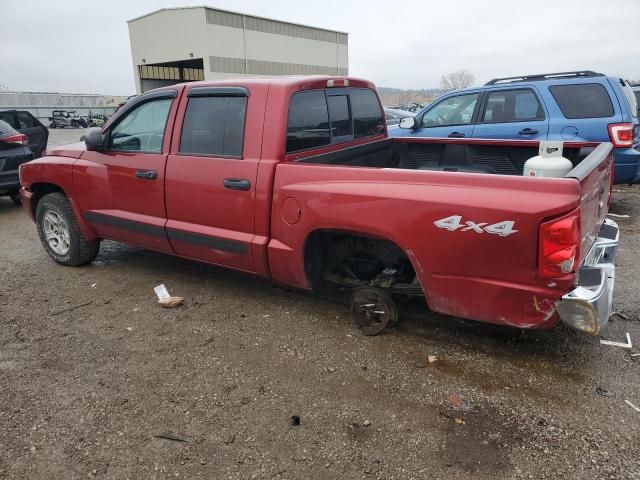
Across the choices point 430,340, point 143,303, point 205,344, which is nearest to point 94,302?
point 143,303

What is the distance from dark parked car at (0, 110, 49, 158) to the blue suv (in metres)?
7.51

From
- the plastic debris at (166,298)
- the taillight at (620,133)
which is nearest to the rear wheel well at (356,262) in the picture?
the plastic debris at (166,298)

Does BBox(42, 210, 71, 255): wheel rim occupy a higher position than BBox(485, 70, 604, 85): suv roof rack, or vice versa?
BBox(485, 70, 604, 85): suv roof rack

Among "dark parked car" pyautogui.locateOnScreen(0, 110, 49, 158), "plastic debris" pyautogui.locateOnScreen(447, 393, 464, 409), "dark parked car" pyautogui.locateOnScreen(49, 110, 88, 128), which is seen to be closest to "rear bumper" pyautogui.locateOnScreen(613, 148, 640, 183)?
"plastic debris" pyautogui.locateOnScreen(447, 393, 464, 409)

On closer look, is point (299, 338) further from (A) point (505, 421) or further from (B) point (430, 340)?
A: (A) point (505, 421)

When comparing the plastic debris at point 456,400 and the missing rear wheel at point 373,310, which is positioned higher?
the missing rear wheel at point 373,310

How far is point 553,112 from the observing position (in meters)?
6.57

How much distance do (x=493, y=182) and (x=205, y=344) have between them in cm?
221

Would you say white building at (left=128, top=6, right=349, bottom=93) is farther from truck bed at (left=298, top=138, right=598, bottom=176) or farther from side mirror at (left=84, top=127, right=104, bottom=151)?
truck bed at (left=298, top=138, right=598, bottom=176)

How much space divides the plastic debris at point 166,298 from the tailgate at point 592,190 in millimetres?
3047

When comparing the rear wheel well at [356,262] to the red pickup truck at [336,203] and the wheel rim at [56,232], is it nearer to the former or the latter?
the red pickup truck at [336,203]

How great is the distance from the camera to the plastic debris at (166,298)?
13.4 feet

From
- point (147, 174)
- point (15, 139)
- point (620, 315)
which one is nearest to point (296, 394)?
point (147, 174)

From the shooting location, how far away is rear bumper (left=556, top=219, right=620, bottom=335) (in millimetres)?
2535
